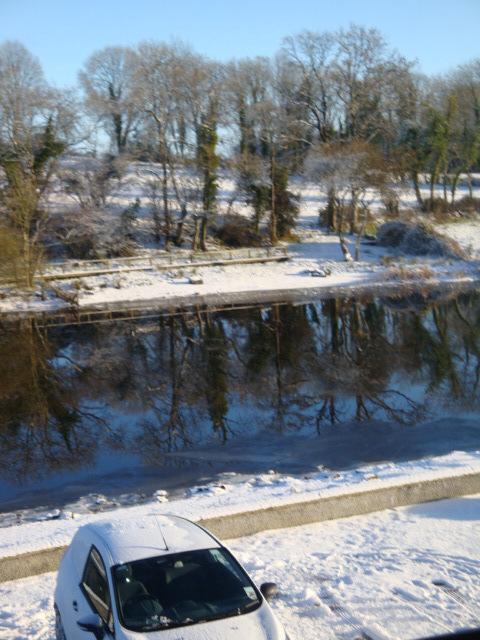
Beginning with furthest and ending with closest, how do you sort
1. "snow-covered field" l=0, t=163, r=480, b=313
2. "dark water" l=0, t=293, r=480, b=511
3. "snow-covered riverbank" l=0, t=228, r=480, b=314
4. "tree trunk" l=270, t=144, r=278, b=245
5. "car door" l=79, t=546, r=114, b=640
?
"tree trunk" l=270, t=144, r=278, b=245
"snow-covered field" l=0, t=163, r=480, b=313
"snow-covered riverbank" l=0, t=228, r=480, b=314
"dark water" l=0, t=293, r=480, b=511
"car door" l=79, t=546, r=114, b=640

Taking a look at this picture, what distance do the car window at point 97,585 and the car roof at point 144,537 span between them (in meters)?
0.11

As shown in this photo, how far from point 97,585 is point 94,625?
1.53 ft

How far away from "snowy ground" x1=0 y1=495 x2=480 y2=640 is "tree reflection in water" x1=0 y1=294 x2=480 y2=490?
6.08 metres

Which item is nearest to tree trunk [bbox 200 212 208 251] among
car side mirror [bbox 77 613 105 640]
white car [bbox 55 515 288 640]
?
white car [bbox 55 515 288 640]

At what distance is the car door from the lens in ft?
19.1

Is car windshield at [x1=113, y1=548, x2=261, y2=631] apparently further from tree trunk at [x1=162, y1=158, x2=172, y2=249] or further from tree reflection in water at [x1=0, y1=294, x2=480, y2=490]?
tree trunk at [x1=162, y1=158, x2=172, y2=249]

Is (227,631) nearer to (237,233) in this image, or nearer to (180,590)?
(180,590)

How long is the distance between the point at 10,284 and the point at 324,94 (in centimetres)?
2818

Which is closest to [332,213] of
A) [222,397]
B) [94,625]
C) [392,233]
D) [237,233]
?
[392,233]

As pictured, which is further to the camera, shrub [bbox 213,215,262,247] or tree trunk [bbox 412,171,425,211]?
tree trunk [bbox 412,171,425,211]

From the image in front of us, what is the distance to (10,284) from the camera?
37.0m

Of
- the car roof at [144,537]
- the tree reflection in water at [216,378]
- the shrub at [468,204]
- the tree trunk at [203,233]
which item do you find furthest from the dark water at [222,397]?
the shrub at [468,204]

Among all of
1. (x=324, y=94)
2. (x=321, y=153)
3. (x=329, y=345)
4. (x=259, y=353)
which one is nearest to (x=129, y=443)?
(x=259, y=353)

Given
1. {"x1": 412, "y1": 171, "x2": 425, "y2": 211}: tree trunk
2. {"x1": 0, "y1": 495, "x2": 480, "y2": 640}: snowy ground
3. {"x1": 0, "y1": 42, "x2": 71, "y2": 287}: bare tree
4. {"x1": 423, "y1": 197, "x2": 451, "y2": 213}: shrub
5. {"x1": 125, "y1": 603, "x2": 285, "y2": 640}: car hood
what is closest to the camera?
{"x1": 125, "y1": 603, "x2": 285, "y2": 640}: car hood
